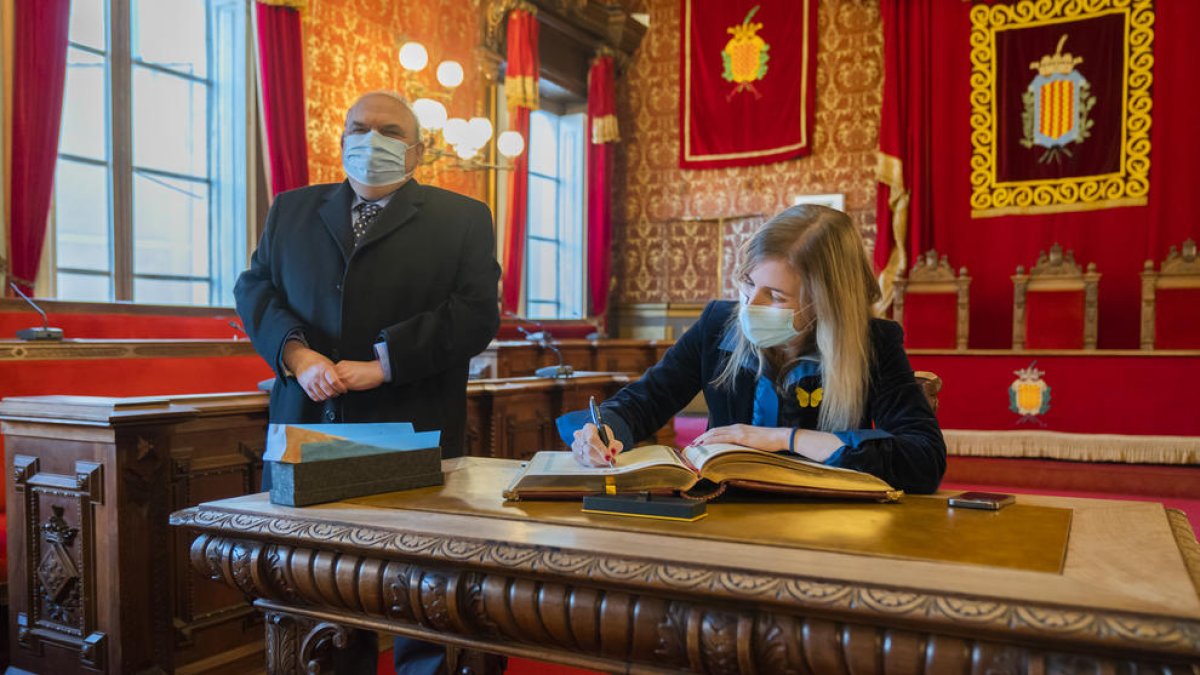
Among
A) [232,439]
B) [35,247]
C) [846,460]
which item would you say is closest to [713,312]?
[846,460]

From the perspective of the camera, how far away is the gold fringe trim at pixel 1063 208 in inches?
287

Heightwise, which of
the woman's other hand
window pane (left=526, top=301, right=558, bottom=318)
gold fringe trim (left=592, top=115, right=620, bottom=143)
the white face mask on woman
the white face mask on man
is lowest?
the woman's other hand

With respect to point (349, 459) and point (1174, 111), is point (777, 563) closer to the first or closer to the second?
point (349, 459)

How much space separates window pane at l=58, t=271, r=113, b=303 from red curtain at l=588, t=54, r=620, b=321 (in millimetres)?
5048

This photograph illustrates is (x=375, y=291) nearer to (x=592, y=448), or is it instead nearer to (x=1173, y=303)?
(x=592, y=448)

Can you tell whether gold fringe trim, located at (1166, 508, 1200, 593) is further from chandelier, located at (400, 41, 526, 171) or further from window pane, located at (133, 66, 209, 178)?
window pane, located at (133, 66, 209, 178)

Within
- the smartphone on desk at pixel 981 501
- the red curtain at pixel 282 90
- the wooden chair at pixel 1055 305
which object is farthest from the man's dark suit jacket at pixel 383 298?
the wooden chair at pixel 1055 305

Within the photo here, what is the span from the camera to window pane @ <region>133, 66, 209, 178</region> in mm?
5359

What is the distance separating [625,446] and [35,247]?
3967 mm

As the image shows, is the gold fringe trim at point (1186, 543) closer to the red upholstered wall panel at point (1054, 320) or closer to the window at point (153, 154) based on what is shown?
the window at point (153, 154)

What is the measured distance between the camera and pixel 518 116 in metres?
7.93

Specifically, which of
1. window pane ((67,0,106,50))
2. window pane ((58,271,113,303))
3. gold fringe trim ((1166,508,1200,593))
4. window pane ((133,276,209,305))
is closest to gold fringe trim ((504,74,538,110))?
window pane ((133,276,209,305))

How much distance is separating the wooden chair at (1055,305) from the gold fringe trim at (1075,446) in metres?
1.27

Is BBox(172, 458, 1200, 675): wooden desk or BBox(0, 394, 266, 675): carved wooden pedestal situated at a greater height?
BBox(172, 458, 1200, 675): wooden desk
